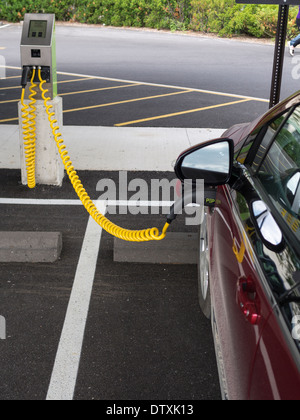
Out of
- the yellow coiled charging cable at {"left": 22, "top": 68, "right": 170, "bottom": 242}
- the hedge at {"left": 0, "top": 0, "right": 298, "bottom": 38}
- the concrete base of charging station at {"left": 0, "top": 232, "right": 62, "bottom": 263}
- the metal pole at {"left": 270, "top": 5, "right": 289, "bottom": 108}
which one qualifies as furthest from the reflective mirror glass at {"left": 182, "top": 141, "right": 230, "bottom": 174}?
the hedge at {"left": 0, "top": 0, "right": 298, "bottom": 38}

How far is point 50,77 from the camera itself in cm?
584

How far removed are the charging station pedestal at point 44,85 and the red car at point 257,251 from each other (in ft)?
9.73

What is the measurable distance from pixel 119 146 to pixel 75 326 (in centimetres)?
445

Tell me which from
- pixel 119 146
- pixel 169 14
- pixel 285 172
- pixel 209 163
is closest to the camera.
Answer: pixel 285 172

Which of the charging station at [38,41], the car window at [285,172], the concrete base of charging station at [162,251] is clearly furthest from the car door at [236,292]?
the charging station at [38,41]

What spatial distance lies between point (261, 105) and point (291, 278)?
9.89 m

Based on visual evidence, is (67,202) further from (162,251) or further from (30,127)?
(162,251)

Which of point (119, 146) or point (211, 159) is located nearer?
point (211, 159)

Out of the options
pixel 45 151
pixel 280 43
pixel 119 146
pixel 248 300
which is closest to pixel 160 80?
pixel 119 146

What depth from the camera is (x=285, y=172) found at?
2.48 meters

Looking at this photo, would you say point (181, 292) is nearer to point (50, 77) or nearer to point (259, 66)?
point (50, 77)

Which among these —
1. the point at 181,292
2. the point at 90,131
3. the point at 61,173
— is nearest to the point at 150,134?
the point at 90,131

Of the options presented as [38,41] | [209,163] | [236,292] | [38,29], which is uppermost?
[38,29]

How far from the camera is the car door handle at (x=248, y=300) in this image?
188cm
